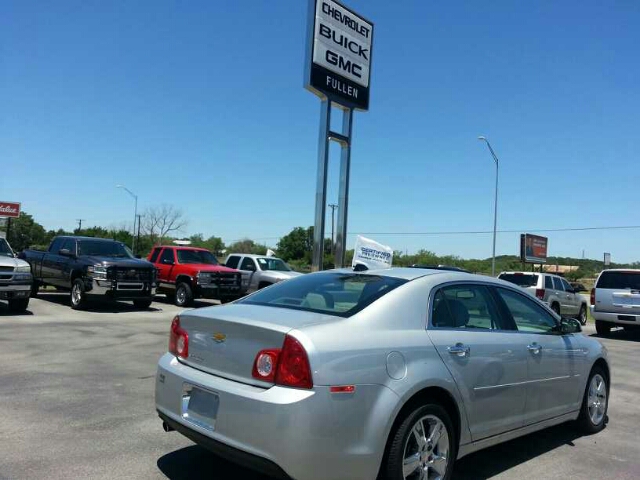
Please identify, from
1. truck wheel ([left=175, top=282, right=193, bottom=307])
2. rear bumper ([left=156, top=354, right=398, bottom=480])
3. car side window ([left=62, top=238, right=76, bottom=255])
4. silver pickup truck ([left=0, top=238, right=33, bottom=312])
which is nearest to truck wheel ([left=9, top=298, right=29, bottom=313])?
silver pickup truck ([left=0, top=238, right=33, bottom=312])

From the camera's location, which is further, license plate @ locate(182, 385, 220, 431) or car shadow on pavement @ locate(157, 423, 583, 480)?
car shadow on pavement @ locate(157, 423, 583, 480)

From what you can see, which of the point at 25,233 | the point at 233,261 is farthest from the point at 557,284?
the point at 25,233

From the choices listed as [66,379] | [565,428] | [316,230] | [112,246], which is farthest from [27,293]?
[565,428]

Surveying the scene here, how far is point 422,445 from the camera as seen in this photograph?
3.76 meters

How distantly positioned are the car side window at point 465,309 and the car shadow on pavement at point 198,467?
1.79 m

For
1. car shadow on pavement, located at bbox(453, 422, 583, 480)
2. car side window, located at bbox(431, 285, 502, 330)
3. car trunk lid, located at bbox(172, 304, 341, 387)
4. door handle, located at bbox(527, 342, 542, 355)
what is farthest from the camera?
door handle, located at bbox(527, 342, 542, 355)

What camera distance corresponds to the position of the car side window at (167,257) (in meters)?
18.7

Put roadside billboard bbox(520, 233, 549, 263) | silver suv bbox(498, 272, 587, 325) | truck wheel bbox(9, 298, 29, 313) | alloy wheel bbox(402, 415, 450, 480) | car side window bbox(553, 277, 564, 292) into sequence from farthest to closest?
roadside billboard bbox(520, 233, 549, 263)
car side window bbox(553, 277, 564, 292)
silver suv bbox(498, 272, 587, 325)
truck wheel bbox(9, 298, 29, 313)
alloy wheel bbox(402, 415, 450, 480)

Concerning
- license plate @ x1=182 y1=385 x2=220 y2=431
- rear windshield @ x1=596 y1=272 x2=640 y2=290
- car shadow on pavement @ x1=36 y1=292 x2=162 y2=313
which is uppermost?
rear windshield @ x1=596 y1=272 x2=640 y2=290

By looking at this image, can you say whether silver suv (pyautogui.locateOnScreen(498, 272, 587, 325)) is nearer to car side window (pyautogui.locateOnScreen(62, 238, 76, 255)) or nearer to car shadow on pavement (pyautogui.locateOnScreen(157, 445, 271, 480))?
car side window (pyautogui.locateOnScreen(62, 238, 76, 255))

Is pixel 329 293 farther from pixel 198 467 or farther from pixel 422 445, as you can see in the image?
pixel 198 467

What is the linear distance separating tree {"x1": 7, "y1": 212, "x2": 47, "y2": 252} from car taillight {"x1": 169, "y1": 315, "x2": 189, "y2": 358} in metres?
94.5

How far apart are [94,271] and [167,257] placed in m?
4.31

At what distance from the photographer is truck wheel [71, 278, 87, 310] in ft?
49.3
